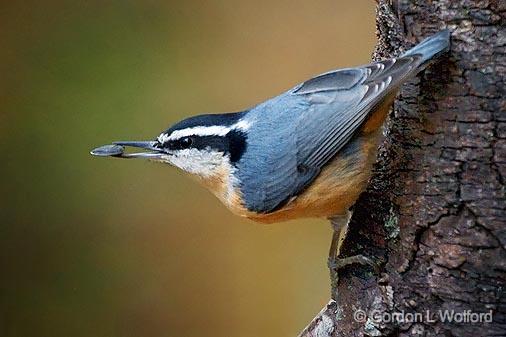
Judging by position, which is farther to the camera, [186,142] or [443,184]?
[186,142]

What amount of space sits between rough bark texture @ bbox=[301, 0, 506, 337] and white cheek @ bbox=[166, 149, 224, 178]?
53cm

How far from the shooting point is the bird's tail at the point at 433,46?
1998mm

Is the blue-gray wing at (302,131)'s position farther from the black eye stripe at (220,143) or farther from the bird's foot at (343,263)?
the bird's foot at (343,263)

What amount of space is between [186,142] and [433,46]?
878 mm

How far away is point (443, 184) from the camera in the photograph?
2.09 metres

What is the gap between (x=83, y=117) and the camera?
191 inches

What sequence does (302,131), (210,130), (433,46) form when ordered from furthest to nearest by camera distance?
(210,130) < (302,131) < (433,46)

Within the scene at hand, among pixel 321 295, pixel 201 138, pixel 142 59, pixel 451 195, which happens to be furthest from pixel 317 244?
pixel 451 195

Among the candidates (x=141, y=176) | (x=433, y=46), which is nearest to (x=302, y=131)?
(x=433, y=46)

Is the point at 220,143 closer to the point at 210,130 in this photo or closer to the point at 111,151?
the point at 210,130

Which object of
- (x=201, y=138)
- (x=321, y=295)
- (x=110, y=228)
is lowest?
(x=321, y=295)

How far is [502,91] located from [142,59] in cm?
332

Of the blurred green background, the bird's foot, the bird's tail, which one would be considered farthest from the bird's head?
the blurred green background

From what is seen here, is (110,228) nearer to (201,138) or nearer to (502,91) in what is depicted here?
(201,138)
